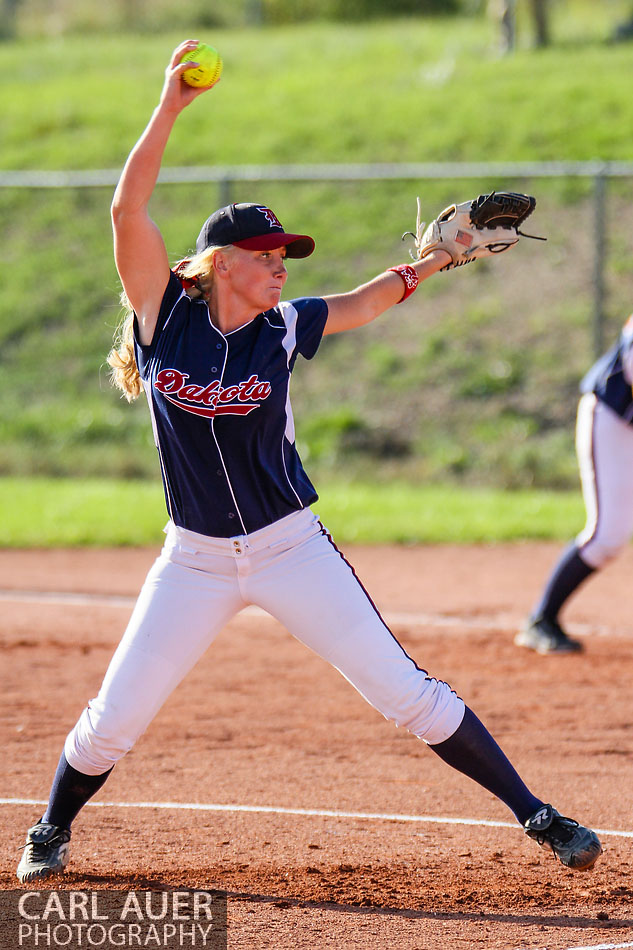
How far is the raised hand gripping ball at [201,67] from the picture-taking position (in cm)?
355

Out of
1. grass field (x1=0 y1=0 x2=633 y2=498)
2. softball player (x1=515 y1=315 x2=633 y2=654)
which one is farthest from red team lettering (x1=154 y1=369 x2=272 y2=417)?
grass field (x1=0 y1=0 x2=633 y2=498)

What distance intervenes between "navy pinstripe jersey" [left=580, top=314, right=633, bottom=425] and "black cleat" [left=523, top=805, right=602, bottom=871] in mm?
2969

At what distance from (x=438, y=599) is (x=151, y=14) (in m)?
25.8

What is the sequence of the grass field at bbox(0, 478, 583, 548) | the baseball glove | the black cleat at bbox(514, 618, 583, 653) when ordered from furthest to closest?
the grass field at bbox(0, 478, 583, 548) < the black cleat at bbox(514, 618, 583, 653) < the baseball glove

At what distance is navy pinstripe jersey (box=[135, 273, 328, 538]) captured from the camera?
3.58 metres

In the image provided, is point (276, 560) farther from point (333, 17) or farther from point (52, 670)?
point (333, 17)

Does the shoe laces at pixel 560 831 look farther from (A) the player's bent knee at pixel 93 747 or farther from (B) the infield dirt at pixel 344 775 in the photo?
(A) the player's bent knee at pixel 93 747

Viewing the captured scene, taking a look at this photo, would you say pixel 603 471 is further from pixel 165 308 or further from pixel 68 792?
pixel 68 792

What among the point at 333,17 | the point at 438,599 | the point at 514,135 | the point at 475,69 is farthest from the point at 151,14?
the point at 438,599

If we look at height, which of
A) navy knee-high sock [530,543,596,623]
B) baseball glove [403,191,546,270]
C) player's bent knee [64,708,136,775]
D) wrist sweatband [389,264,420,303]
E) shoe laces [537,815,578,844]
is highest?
baseball glove [403,191,546,270]

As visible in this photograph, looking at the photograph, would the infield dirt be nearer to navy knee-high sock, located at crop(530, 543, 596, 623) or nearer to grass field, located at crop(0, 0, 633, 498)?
navy knee-high sock, located at crop(530, 543, 596, 623)

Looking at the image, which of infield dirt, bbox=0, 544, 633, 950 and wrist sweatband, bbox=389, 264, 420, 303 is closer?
infield dirt, bbox=0, 544, 633, 950

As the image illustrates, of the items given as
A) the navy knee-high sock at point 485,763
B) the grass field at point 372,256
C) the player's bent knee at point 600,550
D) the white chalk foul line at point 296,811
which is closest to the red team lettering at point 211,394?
the navy knee-high sock at point 485,763

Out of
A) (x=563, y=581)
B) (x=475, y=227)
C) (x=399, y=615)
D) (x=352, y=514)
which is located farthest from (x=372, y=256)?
(x=475, y=227)
